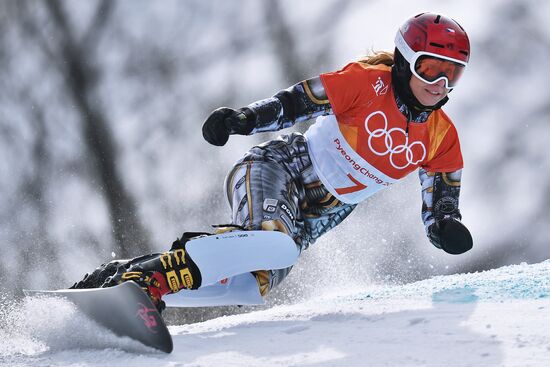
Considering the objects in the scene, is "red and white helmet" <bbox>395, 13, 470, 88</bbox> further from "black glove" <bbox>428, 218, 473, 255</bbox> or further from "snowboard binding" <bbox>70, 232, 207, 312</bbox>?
"snowboard binding" <bbox>70, 232, 207, 312</bbox>

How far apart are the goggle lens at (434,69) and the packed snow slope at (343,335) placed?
875mm

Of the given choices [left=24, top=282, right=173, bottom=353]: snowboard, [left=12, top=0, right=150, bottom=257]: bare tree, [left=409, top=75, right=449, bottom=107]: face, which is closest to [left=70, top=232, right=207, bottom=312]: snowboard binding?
[left=24, top=282, right=173, bottom=353]: snowboard

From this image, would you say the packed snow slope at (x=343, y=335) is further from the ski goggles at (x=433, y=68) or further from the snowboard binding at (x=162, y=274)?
the ski goggles at (x=433, y=68)

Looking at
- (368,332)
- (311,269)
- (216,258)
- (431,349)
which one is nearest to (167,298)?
(216,258)

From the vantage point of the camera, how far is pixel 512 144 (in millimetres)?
15039

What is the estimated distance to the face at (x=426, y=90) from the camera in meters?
3.60

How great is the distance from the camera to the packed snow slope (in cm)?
250

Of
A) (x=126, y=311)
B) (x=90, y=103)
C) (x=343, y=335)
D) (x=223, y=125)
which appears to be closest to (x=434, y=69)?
(x=223, y=125)

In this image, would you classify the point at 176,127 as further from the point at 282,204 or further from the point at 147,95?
the point at 282,204

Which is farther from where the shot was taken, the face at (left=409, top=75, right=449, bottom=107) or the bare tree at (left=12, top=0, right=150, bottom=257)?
the bare tree at (left=12, top=0, right=150, bottom=257)

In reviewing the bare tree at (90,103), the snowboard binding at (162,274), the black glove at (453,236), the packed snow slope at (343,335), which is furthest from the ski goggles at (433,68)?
the bare tree at (90,103)

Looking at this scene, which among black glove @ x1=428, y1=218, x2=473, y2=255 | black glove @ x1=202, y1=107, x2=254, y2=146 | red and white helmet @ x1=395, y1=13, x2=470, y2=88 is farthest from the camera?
black glove @ x1=428, y1=218, x2=473, y2=255

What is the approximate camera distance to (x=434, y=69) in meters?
3.58

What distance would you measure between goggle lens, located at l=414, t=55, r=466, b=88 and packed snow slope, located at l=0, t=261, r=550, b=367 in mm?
875
